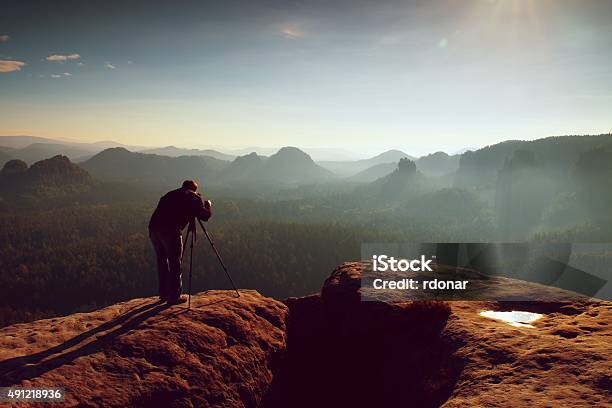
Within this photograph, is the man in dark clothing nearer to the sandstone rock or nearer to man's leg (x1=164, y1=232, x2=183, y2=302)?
man's leg (x1=164, y1=232, x2=183, y2=302)

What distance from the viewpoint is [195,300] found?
15.0 metres

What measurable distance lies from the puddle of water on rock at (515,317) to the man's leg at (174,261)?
38.4 ft

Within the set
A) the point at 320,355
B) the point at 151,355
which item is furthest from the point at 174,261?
the point at 320,355

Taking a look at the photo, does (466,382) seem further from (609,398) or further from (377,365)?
(377,365)

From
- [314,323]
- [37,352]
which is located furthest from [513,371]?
[37,352]

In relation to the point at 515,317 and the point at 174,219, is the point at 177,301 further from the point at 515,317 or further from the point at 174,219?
the point at 515,317

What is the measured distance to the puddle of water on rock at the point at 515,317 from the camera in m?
12.8

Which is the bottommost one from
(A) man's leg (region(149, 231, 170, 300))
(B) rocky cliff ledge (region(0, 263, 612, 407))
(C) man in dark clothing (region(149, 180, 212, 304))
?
(B) rocky cliff ledge (region(0, 263, 612, 407))

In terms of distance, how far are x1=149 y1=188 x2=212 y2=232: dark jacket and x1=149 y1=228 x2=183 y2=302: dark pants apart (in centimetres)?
27

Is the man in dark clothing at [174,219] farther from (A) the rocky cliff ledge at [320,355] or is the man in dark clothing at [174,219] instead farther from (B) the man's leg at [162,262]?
(A) the rocky cliff ledge at [320,355]

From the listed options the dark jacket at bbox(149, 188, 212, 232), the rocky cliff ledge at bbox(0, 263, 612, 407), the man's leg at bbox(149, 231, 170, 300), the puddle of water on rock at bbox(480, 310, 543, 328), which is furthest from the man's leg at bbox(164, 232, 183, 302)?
A: the puddle of water on rock at bbox(480, 310, 543, 328)

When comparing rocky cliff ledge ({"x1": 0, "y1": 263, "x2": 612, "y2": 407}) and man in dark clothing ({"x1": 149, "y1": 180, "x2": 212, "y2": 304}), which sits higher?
man in dark clothing ({"x1": 149, "y1": 180, "x2": 212, "y2": 304})

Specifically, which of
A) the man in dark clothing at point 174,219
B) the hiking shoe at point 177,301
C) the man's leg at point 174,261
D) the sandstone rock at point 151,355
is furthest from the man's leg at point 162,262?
the sandstone rock at point 151,355

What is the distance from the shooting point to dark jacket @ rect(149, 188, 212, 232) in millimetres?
13812
